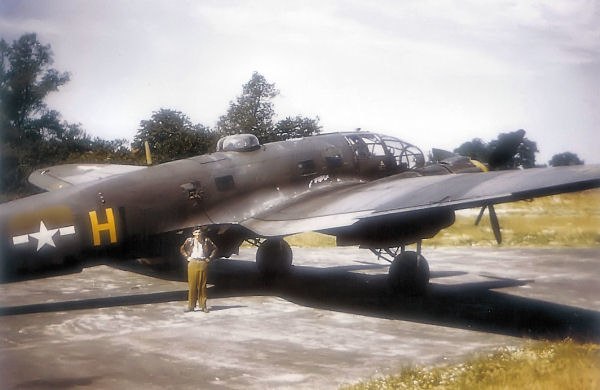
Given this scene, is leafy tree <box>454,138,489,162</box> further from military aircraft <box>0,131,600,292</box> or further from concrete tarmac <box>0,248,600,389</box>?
concrete tarmac <box>0,248,600,389</box>

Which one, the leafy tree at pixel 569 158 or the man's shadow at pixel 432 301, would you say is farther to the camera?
the leafy tree at pixel 569 158

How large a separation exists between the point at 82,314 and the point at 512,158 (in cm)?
1109

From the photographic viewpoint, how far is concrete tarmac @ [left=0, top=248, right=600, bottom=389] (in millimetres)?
7344

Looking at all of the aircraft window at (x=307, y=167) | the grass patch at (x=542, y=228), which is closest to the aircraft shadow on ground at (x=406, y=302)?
the aircraft window at (x=307, y=167)

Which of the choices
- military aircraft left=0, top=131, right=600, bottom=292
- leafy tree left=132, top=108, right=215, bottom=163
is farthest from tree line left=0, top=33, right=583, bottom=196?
military aircraft left=0, top=131, right=600, bottom=292

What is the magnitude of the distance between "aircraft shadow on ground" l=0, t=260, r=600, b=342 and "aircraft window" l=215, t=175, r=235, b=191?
2578 mm

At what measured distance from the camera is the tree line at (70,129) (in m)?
17.1

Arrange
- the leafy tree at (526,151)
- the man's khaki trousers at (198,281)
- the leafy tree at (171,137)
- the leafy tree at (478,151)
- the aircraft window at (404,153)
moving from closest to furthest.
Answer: the man's khaki trousers at (198,281)
the leafy tree at (526,151)
the leafy tree at (478,151)
the aircraft window at (404,153)
the leafy tree at (171,137)

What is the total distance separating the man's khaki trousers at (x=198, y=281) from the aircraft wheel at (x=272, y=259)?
13.2 feet

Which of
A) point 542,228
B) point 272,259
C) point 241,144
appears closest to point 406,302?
point 272,259

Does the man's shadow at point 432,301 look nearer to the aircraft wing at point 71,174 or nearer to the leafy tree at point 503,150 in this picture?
the leafy tree at point 503,150

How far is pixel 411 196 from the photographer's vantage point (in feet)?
36.2

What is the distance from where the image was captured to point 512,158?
14.7 m

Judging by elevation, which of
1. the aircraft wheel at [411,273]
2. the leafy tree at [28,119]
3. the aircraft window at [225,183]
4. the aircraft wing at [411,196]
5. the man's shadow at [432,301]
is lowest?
the man's shadow at [432,301]
